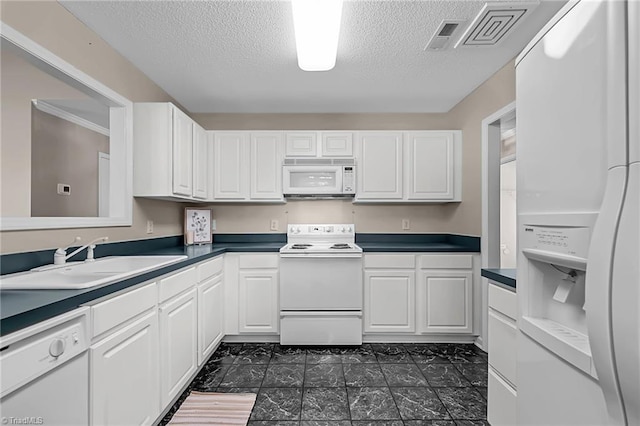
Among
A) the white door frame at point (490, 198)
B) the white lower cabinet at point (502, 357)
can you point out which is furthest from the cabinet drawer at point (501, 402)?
the white door frame at point (490, 198)

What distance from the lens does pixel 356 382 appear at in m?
2.28

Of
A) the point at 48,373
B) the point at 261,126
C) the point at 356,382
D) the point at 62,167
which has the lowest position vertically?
the point at 356,382

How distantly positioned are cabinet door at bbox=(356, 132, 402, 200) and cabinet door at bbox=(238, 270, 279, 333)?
1.36 metres

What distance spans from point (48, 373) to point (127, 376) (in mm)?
499

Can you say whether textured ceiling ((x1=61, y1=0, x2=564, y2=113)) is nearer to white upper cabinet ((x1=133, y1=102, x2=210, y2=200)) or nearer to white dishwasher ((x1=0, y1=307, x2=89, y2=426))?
white upper cabinet ((x1=133, y1=102, x2=210, y2=200))

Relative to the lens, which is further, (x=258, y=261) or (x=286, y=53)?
(x=258, y=261)

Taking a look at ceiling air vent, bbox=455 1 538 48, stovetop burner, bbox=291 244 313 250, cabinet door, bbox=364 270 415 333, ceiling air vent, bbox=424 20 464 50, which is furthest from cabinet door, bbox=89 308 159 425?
ceiling air vent, bbox=455 1 538 48

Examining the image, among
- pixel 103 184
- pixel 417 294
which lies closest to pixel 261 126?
pixel 103 184

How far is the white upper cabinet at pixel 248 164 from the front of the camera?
3.27 m

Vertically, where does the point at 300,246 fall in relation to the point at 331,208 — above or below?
below

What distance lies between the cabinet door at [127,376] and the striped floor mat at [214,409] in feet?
0.71

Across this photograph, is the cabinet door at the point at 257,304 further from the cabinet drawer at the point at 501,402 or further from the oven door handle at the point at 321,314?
the cabinet drawer at the point at 501,402

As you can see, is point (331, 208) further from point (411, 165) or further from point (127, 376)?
point (127, 376)

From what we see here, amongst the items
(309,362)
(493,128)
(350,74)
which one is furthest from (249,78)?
(309,362)
